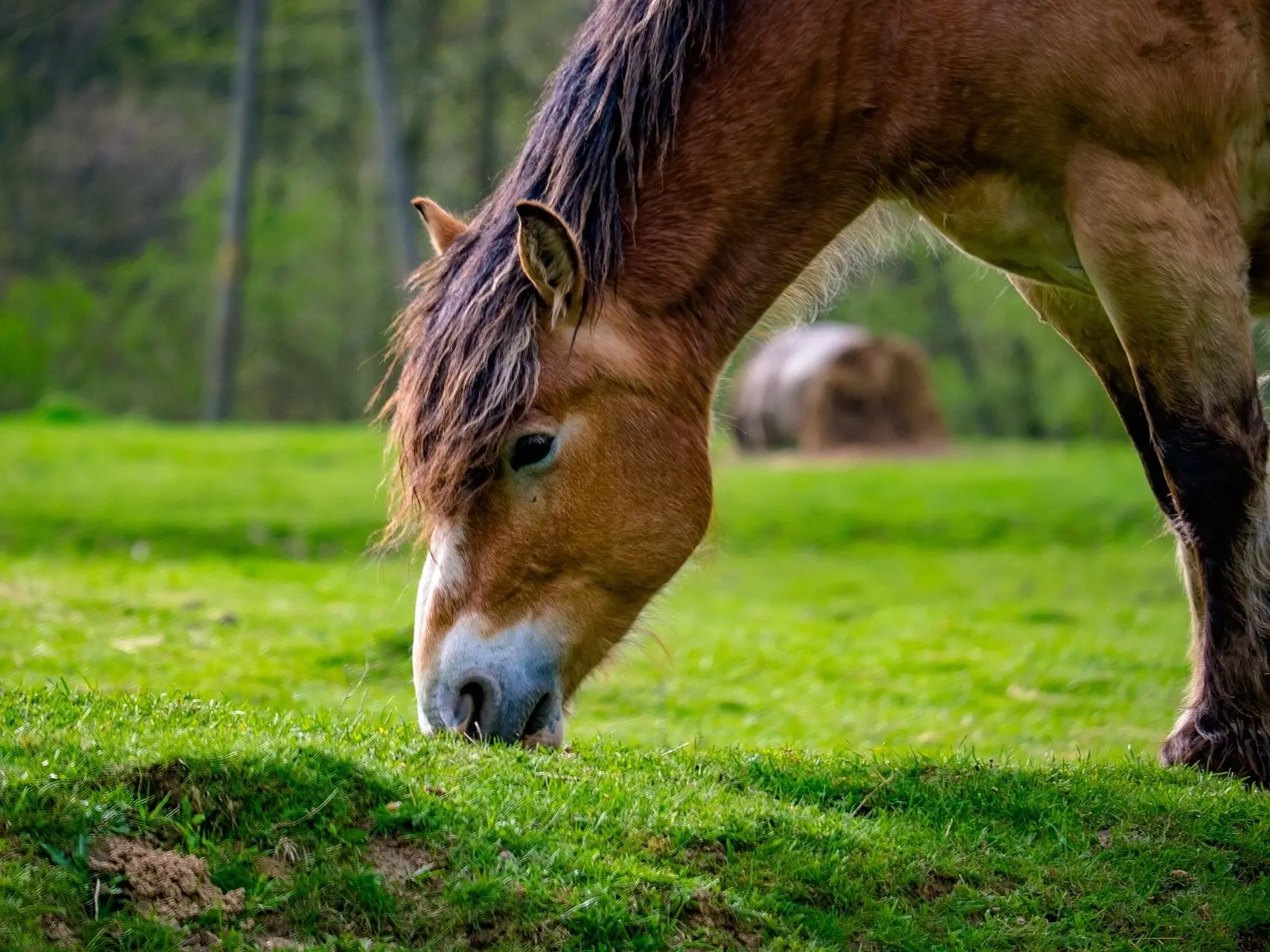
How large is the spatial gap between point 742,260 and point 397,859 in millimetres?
2279

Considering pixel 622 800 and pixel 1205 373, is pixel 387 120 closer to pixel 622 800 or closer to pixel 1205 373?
pixel 1205 373

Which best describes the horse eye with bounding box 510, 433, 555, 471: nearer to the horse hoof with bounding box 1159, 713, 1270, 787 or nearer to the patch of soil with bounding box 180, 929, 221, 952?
the patch of soil with bounding box 180, 929, 221, 952

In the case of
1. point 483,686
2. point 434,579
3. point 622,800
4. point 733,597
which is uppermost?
point 434,579

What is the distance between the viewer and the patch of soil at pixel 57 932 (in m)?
2.67

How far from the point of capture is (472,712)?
3941 millimetres

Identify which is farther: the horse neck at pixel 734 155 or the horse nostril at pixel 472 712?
the horse neck at pixel 734 155

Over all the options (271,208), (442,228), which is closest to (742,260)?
(442,228)

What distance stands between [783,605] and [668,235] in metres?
7.13

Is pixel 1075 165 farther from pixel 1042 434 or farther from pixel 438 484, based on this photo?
pixel 1042 434

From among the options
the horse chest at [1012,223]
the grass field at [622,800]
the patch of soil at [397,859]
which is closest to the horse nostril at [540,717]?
the grass field at [622,800]

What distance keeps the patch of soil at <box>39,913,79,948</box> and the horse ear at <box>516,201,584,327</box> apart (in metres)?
2.13

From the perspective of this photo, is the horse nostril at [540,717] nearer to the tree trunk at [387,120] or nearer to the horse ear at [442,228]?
the horse ear at [442,228]

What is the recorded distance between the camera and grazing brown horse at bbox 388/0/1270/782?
13.3 feet

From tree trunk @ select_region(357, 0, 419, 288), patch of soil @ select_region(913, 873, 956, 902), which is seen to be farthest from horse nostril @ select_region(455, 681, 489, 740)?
tree trunk @ select_region(357, 0, 419, 288)
